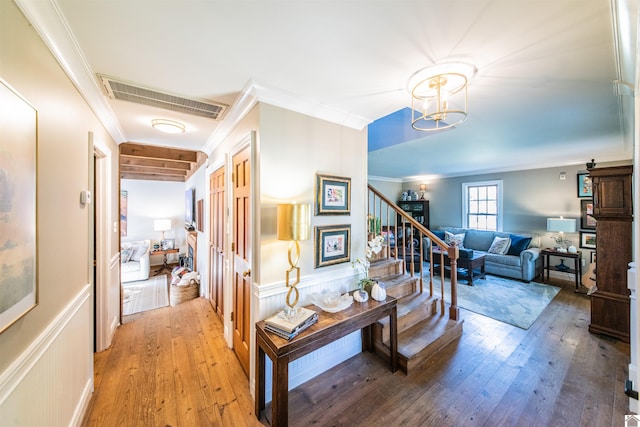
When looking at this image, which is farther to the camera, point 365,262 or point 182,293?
point 182,293

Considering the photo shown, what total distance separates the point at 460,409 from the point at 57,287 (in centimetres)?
278

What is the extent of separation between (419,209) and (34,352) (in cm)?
759

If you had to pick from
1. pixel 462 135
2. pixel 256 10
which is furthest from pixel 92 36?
pixel 462 135

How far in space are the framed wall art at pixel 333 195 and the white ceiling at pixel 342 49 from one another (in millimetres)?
596

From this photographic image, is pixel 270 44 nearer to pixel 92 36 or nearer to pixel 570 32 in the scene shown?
pixel 92 36

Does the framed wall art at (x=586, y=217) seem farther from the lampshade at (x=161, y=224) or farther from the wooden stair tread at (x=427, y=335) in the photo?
the lampshade at (x=161, y=224)

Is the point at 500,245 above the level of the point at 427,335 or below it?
above

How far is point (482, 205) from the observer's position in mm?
6121

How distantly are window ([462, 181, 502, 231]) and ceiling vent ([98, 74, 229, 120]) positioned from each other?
6.54 metres

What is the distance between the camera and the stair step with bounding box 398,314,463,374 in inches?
83.8

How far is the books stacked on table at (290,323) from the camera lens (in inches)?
59.4

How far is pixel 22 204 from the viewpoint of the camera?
0.93m

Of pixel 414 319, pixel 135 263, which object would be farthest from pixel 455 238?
pixel 135 263

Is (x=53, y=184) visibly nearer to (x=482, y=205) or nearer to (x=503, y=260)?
(x=503, y=260)
